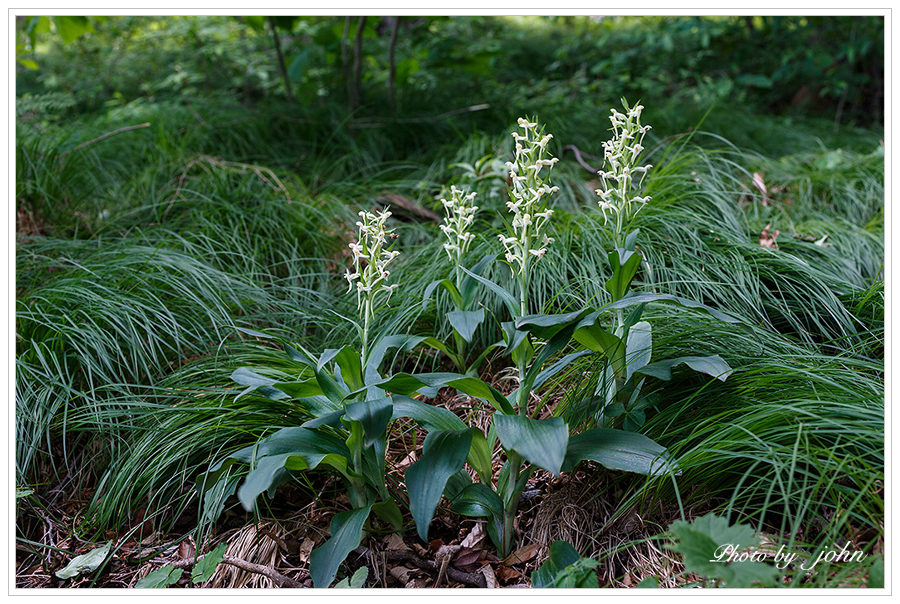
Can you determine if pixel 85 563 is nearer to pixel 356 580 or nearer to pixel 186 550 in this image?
pixel 186 550

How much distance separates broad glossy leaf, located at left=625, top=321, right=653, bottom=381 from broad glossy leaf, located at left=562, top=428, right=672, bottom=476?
182 mm

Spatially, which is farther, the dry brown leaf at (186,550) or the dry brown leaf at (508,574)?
the dry brown leaf at (186,550)

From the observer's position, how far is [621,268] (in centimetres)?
135

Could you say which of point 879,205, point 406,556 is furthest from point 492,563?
point 879,205

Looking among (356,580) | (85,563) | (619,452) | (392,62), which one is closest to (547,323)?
(619,452)

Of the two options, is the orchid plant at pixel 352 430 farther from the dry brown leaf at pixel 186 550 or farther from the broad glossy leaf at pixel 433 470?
the dry brown leaf at pixel 186 550

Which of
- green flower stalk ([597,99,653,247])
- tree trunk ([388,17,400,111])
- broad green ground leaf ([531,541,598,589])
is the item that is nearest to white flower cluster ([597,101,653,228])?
green flower stalk ([597,99,653,247])

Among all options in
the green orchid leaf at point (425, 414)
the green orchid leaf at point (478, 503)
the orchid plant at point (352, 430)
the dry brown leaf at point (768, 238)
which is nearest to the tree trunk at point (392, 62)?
the dry brown leaf at point (768, 238)

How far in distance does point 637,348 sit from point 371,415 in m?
0.72

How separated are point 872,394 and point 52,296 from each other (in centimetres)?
250

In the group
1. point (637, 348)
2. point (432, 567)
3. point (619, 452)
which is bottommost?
point (432, 567)

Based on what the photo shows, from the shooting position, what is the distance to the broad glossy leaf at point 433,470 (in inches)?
47.4

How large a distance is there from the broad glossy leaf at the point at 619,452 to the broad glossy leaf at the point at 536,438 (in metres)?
0.17
